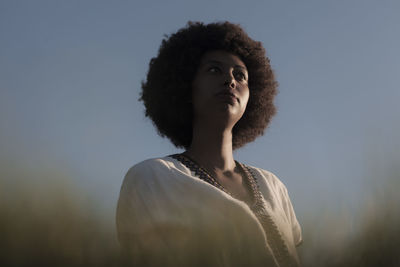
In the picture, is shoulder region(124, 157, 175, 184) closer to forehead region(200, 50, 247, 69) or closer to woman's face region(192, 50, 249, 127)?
woman's face region(192, 50, 249, 127)

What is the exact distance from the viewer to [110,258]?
0.29 metres

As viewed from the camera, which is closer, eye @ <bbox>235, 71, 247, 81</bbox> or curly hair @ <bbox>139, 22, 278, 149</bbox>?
eye @ <bbox>235, 71, 247, 81</bbox>

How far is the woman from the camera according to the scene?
54.9 inches

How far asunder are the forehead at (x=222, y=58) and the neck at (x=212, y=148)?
1.13 ft

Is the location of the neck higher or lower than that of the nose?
lower

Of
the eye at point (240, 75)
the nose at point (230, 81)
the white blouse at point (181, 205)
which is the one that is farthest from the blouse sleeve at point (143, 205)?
the eye at point (240, 75)

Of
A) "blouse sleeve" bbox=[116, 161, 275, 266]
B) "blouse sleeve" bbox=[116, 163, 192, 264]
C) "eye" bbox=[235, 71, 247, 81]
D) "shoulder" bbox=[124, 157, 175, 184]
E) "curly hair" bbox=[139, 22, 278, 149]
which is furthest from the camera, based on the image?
"curly hair" bbox=[139, 22, 278, 149]

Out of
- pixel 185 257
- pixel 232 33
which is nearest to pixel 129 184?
pixel 232 33

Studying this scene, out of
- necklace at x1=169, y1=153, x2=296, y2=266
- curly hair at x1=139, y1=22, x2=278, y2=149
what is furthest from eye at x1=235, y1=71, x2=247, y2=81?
necklace at x1=169, y1=153, x2=296, y2=266

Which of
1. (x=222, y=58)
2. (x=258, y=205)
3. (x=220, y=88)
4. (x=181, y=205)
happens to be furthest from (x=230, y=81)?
(x=181, y=205)

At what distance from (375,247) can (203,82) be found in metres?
1.70

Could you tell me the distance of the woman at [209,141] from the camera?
1.40m

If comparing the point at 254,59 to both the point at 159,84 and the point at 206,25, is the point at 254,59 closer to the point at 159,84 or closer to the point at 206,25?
the point at 206,25

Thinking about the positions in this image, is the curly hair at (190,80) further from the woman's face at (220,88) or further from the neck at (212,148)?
the neck at (212,148)
